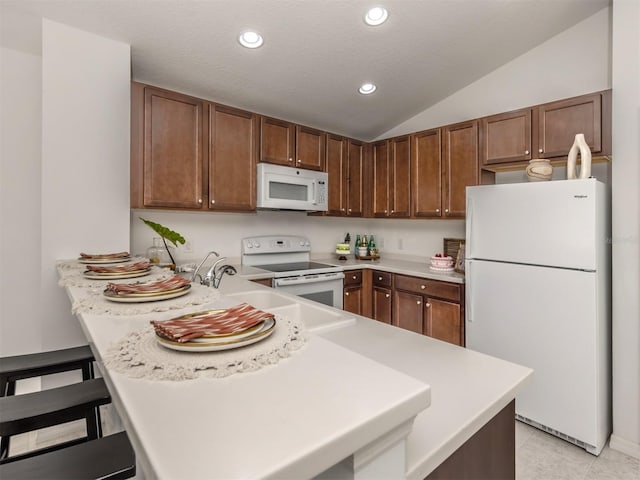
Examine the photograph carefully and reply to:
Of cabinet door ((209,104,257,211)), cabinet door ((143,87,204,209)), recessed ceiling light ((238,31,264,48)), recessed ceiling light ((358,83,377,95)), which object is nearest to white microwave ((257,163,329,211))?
cabinet door ((209,104,257,211))

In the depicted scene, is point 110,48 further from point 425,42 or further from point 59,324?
point 425,42

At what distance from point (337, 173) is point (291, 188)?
0.68 metres

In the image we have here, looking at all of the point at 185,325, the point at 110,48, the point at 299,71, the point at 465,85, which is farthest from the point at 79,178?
the point at 465,85

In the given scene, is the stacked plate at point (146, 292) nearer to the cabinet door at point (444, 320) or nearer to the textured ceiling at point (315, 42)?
the textured ceiling at point (315, 42)

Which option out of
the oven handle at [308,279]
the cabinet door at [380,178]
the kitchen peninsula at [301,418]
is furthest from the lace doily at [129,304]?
the cabinet door at [380,178]

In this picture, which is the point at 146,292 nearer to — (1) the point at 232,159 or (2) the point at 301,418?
(2) the point at 301,418

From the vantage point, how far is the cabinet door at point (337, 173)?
3578 millimetres

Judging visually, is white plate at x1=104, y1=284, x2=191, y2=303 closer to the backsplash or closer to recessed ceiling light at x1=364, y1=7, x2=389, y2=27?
the backsplash

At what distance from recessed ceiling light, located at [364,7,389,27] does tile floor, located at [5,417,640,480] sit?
282cm

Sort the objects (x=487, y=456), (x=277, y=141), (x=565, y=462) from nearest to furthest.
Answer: (x=487, y=456)
(x=565, y=462)
(x=277, y=141)

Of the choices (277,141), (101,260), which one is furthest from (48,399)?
(277,141)

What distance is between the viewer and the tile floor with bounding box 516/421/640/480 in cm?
187

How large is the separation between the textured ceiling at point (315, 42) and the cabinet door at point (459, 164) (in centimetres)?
52

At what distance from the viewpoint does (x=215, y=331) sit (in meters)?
0.69
